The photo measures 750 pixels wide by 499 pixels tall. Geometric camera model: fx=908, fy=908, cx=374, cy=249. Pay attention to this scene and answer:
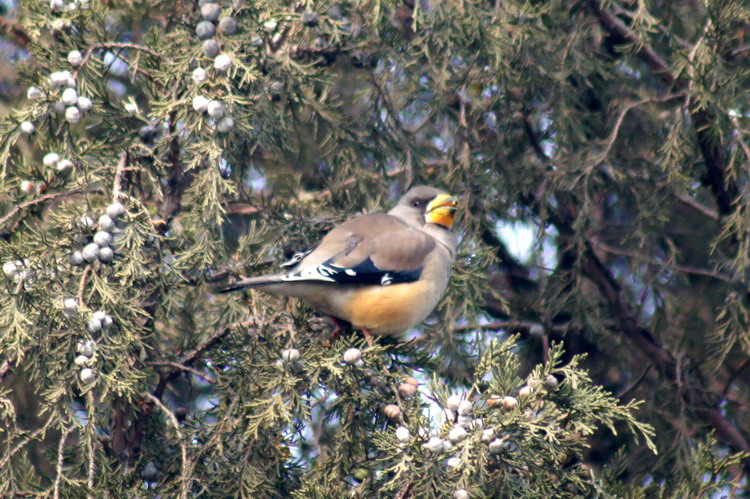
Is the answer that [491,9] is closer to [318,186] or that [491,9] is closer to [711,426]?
[318,186]

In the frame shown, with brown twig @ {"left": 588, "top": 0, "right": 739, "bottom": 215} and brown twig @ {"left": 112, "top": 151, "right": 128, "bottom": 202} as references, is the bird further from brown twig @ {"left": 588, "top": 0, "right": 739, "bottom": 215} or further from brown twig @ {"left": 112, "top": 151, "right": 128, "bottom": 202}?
brown twig @ {"left": 588, "top": 0, "right": 739, "bottom": 215}

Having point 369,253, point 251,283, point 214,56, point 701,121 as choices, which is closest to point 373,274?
point 369,253

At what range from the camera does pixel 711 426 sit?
511cm

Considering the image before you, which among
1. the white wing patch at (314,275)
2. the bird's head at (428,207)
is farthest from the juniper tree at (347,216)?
the white wing patch at (314,275)

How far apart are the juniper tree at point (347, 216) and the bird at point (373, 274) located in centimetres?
14

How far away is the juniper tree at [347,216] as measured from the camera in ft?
11.8

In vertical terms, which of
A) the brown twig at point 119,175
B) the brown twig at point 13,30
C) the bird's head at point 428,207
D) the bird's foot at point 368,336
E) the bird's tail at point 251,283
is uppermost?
the brown twig at point 119,175

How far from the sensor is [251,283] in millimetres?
4059

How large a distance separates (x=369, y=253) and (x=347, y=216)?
0.93ft

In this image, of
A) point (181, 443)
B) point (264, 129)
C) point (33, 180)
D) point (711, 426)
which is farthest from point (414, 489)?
point (711, 426)

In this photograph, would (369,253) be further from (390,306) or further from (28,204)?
(28,204)

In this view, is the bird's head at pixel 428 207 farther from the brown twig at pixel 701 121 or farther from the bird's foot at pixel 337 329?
the brown twig at pixel 701 121

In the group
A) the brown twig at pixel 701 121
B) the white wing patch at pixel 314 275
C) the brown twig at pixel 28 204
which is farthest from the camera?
the brown twig at pixel 701 121

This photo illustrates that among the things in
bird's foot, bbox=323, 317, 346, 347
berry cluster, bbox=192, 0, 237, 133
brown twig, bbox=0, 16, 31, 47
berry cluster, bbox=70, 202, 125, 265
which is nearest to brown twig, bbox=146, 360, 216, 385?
berry cluster, bbox=70, 202, 125, 265
